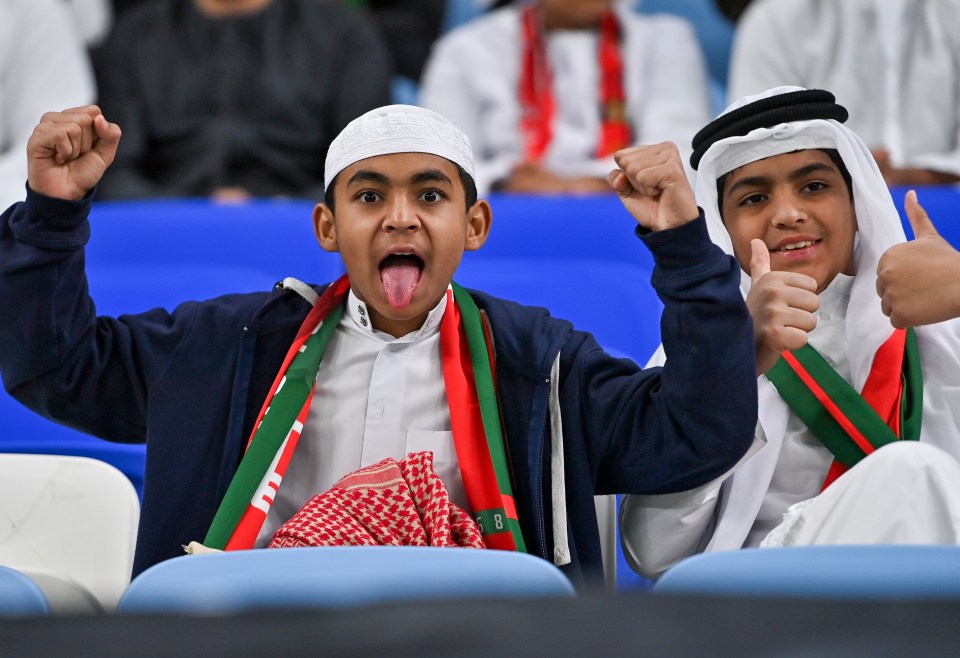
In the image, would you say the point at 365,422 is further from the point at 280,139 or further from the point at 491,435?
the point at 280,139

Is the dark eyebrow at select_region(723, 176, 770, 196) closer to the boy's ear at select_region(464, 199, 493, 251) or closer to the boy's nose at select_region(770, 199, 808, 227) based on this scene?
the boy's nose at select_region(770, 199, 808, 227)

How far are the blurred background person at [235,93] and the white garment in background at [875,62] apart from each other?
43.0 inches

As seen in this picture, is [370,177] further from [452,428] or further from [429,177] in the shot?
[452,428]

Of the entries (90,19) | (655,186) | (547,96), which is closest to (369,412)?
(655,186)

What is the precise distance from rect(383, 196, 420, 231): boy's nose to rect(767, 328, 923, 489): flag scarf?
57 centimetres

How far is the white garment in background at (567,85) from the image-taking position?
12.1ft

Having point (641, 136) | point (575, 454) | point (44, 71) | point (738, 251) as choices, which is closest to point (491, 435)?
point (575, 454)

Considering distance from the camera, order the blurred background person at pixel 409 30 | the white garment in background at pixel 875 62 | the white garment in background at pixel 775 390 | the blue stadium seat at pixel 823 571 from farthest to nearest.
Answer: the blurred background person at pixel 409 30 → the white garment in background at pixel 875 62 → the white garment in background at pixel 775 390 → the blue stadium seat at pixel 823 571

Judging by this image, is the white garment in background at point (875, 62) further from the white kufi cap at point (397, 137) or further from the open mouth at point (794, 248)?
the white kufi cap at point (397, 137)

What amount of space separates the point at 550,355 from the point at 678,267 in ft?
0.81

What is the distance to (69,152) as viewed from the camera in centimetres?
172

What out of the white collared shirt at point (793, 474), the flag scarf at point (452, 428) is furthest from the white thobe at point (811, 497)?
the flag scarf at point (452, 428)

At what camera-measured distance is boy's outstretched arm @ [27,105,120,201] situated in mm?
1717

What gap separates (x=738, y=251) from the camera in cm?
202
